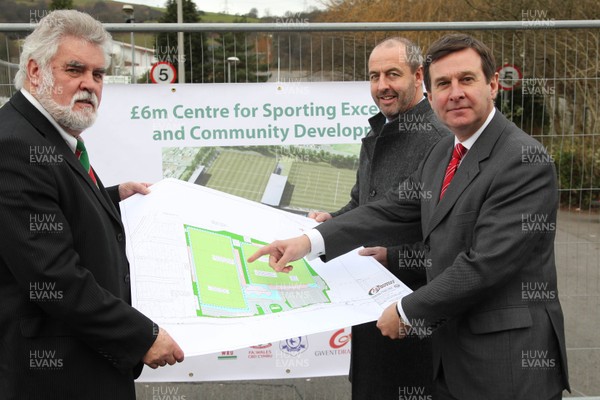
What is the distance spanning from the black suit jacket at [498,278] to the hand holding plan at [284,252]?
2.09 ft

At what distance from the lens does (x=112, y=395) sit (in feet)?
8.00

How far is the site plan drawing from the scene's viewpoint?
2.50 m

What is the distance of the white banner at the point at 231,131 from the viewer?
13.8ft

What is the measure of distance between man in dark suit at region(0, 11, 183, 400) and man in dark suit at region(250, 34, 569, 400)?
1.07 metres

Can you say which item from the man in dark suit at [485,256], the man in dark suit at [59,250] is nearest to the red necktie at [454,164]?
the man in dark suit at [485,256]

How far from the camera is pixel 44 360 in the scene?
2.31 meters

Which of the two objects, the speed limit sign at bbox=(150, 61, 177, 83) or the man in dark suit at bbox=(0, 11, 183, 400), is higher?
the speed limit sign at bbox=(150, 61, 177, 83)

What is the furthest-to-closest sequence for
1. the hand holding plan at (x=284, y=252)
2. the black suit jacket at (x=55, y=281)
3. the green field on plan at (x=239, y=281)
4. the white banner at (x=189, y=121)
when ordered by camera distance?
the white banner at (x=189, y=121) → the hand holding plan at (x=284, y=252) → the green field on plan at (x=239, y=281) → the black suit jacket at (x=55, y=281)

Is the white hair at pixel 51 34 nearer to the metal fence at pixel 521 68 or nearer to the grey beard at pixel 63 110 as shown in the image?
the grey beard at pixel 63 110

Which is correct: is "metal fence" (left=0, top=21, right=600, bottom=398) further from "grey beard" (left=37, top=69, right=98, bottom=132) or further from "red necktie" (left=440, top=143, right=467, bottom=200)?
"grey beard" (left=37, top=69, right=98, bottom=132)

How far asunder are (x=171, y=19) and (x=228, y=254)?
13.4 m

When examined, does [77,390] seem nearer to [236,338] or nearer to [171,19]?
[236,338]

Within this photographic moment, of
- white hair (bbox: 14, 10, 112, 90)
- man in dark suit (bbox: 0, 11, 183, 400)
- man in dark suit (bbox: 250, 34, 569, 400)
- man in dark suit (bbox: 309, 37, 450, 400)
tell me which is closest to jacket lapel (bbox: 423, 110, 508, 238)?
man in dark suit (bbox: 250, 34, 569, 400)

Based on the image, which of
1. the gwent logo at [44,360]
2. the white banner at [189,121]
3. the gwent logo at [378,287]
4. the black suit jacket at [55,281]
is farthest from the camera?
Result: the white banner at [189,121]
